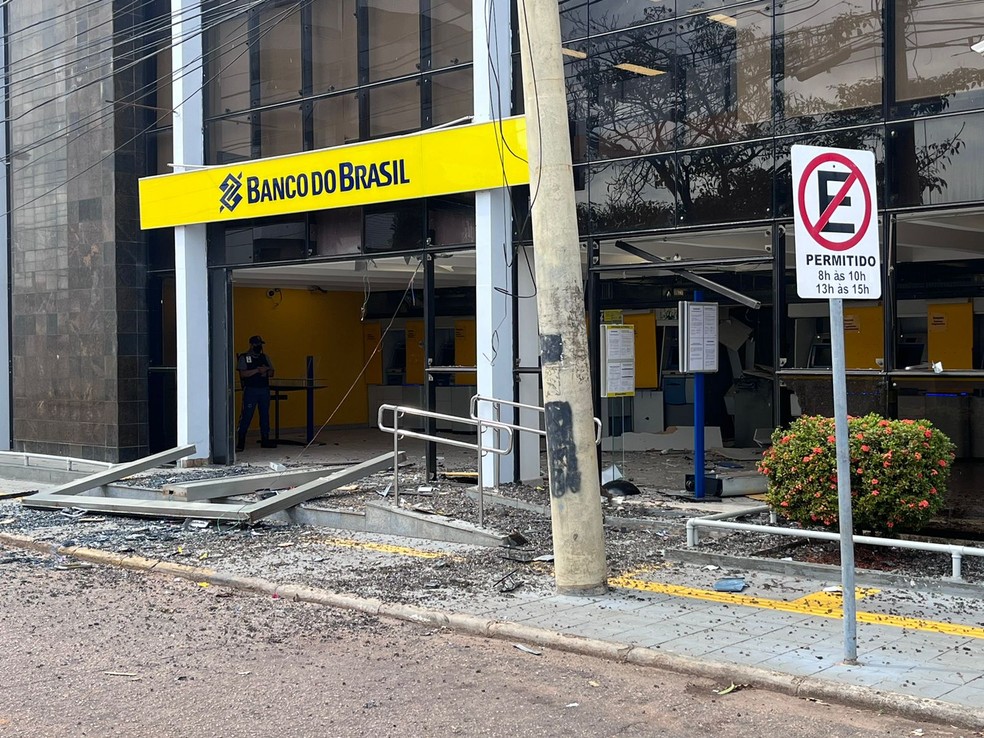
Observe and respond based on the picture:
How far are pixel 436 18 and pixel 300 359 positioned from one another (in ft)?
36.5

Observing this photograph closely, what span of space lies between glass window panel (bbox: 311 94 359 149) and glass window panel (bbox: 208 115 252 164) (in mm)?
1461

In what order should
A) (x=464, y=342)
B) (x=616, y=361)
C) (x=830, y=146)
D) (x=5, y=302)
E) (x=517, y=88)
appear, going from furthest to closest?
(x=464, y=342)
(x=5, y=302)
(x=517, y=88)
(x=616, y=361)
(x=830, y=146)

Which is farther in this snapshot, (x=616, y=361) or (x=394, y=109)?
(x=394, y=109)

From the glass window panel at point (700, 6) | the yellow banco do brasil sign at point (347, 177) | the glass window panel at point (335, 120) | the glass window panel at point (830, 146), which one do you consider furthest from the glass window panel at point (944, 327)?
the glass window panel at point (335, 120)

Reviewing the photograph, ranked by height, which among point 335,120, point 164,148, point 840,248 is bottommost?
point 840,248

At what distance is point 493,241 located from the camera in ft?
44.2

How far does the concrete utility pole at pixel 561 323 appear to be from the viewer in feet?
26.5

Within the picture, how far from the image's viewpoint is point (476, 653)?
698cm

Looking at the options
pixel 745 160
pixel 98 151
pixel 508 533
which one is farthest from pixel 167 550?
pixel 98 151

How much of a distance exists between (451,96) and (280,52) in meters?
3.45

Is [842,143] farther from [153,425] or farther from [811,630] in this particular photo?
[153,425]

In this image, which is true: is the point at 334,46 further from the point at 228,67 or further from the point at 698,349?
the point at 698,349

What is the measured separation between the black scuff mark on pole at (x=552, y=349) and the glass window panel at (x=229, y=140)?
32.4 feet

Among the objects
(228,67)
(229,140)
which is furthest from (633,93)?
(228,67)
